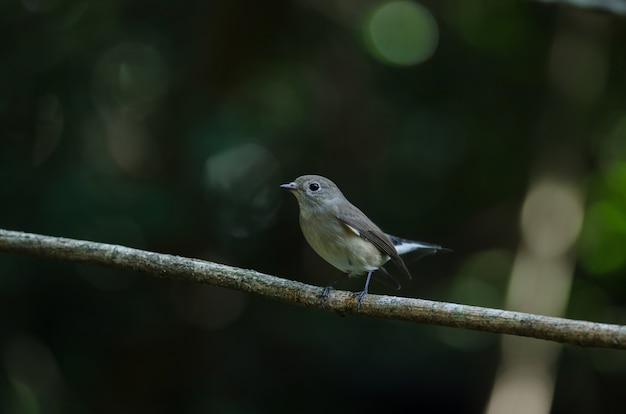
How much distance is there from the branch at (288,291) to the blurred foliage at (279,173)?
233 centimetres

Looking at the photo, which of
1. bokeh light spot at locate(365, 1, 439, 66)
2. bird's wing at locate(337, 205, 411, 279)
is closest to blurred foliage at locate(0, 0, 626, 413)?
bokeh light spot at locate(365, 1, 439, 66)

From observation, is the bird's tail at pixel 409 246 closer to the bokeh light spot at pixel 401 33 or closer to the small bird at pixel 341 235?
the small bird at pixel 341 235

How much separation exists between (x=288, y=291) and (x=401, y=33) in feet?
16.5

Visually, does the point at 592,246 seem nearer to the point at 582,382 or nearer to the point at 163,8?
the point at 582,382

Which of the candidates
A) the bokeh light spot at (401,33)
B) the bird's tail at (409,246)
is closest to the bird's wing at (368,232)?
the bird's tail at (409,246)

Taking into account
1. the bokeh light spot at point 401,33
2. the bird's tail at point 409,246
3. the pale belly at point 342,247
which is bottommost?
the bird's tail at point 409,246

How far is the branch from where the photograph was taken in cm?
279

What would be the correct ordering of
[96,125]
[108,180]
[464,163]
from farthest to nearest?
[464,163]
[96,125]
[108,180]

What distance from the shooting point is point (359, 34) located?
763 cm

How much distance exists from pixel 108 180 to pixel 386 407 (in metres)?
3.42

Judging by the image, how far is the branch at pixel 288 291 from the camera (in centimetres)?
279

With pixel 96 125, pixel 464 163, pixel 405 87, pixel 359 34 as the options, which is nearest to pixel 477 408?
pixel 464 163

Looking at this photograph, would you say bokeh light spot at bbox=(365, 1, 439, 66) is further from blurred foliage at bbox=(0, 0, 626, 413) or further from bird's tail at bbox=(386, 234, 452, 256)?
bird's tail at bbox=(386, 234, 452, 256)

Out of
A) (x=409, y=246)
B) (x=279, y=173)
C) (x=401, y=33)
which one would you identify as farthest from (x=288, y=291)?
(x=401, y=33)
